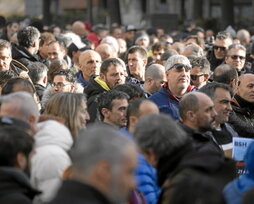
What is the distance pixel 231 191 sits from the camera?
630 cm

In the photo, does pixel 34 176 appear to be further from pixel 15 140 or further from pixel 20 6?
pixel 20 6

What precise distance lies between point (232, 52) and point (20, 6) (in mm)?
41960

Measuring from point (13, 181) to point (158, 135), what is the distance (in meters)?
1.18

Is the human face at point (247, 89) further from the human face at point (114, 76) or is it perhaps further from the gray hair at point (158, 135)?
the gray hair at point (158, 135)

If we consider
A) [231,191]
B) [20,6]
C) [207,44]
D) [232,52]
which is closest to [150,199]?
[231,191]

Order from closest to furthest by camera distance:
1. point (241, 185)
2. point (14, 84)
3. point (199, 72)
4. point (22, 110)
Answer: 1. point (241, 185)
2. point (22, 110)
3. point (14, 84)
4. point (199, 72)

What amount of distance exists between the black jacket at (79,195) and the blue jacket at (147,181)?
6.58 feet

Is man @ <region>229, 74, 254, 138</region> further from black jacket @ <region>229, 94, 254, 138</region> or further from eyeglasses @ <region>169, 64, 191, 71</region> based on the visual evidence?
eyeglasses @ <region>169, 64, 191, 71</region>

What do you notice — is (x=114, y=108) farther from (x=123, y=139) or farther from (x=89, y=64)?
(x=89, y=64)

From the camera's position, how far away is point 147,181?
7.02 metres

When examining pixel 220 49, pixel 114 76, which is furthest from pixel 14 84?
pixel 220 49

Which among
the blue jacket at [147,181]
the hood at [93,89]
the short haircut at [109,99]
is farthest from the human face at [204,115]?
the hood at [93,89]

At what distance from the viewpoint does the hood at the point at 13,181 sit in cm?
584

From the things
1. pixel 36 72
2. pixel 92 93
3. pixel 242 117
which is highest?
pixel 36 72
